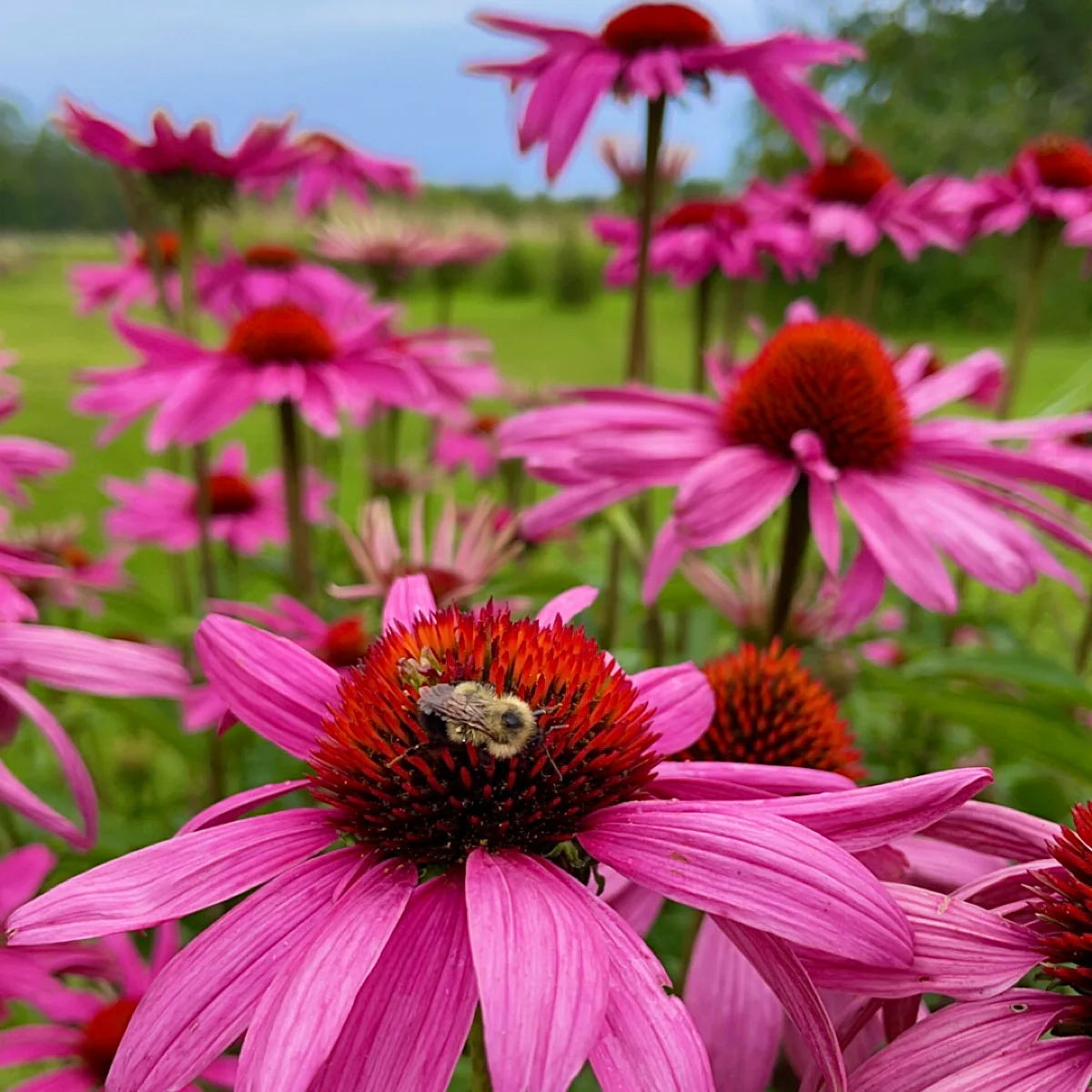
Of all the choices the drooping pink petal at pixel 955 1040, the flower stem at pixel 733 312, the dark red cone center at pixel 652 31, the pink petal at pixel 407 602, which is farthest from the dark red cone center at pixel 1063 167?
the drooping pink petal at pixel 955 1040

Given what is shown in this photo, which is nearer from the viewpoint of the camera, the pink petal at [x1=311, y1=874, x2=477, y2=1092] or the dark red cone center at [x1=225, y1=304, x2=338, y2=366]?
the pink petal at [x1=311, y1=874, x2=477, y2=1092]

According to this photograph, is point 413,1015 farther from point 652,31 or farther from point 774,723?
point 652,31

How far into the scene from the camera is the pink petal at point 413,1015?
291 mm

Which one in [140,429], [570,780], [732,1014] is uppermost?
[570,780]

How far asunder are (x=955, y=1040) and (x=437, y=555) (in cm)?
56

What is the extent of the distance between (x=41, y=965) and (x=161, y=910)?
0.23 m

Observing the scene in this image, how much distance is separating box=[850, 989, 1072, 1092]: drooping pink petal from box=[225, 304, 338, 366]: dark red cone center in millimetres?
818

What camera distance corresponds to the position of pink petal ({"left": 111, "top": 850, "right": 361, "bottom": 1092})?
0.99 feet

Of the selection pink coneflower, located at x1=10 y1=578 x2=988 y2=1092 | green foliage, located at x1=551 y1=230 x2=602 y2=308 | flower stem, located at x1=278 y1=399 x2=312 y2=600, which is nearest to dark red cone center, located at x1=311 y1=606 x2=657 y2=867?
pink coneflower, located at x1=10 y1=578 x2=988 y2=1092

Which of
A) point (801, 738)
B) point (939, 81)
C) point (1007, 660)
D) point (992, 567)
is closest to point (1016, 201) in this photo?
→ point (1007, 660)

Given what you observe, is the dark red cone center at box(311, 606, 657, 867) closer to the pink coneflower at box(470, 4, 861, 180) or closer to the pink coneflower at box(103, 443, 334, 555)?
the pink coneflower at box(470, 4, 861, 180)

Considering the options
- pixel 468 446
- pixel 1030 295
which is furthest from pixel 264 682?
pixel 468 446

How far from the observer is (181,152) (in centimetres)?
96

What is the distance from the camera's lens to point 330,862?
1.19ft
